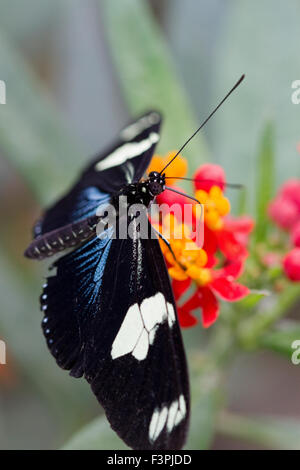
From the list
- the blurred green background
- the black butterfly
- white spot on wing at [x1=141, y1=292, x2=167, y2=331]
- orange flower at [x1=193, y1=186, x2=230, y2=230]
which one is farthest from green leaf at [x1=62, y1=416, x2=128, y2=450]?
orange flower at [x1=193, y1=186, x2=230, y2=230]

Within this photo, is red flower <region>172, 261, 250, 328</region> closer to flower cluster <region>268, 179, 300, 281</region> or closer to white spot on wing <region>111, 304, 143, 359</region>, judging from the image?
white spot on wing <region>111, 304, 143, 359</region>

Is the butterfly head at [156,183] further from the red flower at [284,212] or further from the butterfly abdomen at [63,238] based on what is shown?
the red flower at [284,212]

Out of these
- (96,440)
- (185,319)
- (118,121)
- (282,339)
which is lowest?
(96,440)

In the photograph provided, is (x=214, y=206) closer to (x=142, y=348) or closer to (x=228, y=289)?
(x=228, y=289)

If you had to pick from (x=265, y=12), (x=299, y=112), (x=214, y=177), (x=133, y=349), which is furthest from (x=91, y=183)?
(x=265, y=12)

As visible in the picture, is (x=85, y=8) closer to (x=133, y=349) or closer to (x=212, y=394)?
(x=212, y=394)

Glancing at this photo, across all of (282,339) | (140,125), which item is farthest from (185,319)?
(140,125)
